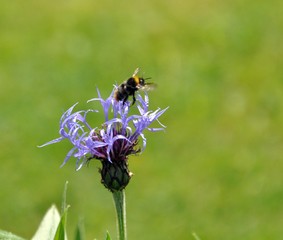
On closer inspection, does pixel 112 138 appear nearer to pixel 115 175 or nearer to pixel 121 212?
pixel 115 175

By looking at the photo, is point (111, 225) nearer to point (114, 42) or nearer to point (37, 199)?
point (37, 199)

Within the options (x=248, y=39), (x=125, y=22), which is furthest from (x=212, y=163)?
(x=125, y=22)

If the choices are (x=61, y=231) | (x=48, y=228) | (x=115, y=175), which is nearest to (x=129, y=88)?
(x=115, y=175)

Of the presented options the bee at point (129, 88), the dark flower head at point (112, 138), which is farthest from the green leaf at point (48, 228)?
the bee at point (129, 88)

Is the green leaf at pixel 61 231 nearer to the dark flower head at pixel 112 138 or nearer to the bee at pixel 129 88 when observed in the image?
the dark flower head at pixel 112 138

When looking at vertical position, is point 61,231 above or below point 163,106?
below

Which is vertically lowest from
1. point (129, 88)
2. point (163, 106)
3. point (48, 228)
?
point (48, 228)
